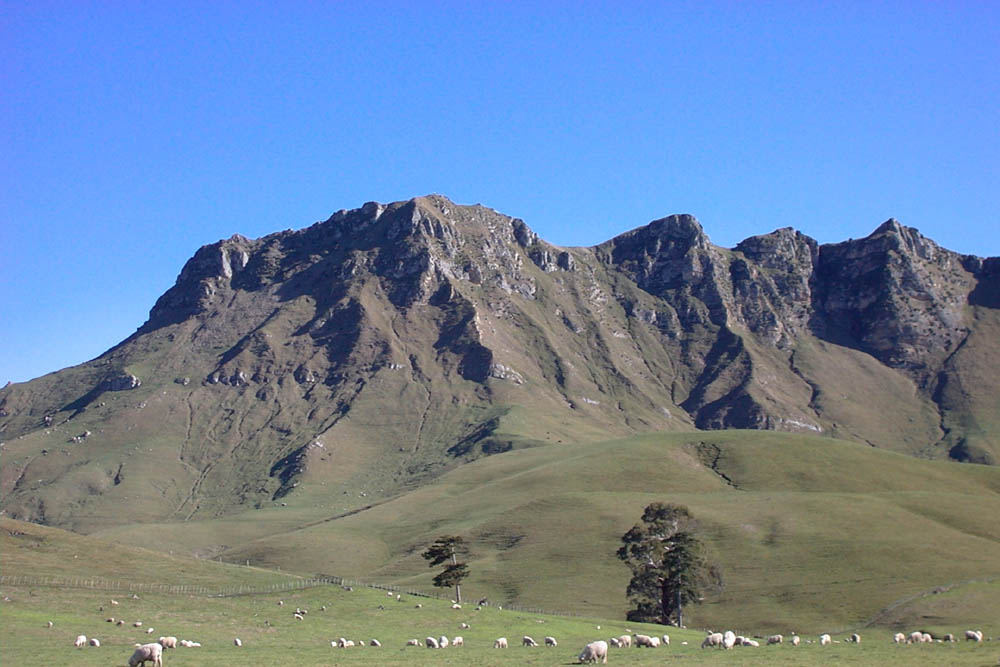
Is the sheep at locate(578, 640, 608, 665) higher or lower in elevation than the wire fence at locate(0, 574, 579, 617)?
lower

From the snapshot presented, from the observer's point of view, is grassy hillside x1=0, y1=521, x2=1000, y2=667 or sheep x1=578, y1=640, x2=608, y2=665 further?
grassy hillside x1=0, y1=521, x2=1000, y2=667

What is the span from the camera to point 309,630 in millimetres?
68438

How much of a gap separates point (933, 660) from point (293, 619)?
46134mm

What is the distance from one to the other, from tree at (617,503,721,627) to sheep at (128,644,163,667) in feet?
209

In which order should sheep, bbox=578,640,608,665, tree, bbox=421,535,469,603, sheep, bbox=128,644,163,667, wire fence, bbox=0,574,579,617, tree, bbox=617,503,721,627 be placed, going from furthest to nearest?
tree, bbox=421,535,469,603
tree, bbox=617,503,721,627
wire fence, bbox=0,574,579,617
sheep, bbox=578,640,608,665
sheep, bbox=128,644,163,667

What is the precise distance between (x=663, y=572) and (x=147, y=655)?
6692cm

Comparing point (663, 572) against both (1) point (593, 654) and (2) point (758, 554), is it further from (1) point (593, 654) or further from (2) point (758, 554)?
(1) point (593, 654)

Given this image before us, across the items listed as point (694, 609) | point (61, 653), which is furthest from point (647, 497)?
point (61, 653)

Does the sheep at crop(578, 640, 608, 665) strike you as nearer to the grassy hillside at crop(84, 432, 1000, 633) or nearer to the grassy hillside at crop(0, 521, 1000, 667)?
the grassy hillside at crop(0, 521, 1000, 667)

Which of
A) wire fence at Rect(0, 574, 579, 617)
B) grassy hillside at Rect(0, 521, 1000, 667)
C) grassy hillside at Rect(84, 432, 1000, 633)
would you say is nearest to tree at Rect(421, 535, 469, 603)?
wire fence at Rect(0, 574, 579, 617)

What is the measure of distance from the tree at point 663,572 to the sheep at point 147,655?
63.8 meters

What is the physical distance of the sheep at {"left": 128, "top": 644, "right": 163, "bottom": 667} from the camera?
4712cm

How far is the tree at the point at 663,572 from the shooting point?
10175cm

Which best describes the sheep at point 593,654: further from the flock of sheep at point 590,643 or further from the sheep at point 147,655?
the sheep at point 147,655
